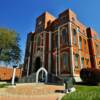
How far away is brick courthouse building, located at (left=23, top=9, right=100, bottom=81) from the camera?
24.8 metres

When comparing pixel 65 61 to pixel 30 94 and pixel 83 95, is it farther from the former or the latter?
pixel 83 95

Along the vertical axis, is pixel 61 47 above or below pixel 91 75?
above

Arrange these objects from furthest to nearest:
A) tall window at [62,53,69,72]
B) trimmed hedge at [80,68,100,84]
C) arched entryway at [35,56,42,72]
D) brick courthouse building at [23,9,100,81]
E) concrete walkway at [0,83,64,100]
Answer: arched entryway at [35,56,42,72] → brick courthouse building at [23,9,100,81] → tall window at [62,53,69,72] → trimmed hedge at [80,68,100,84] → concrete walkway at [0,83,64,100]

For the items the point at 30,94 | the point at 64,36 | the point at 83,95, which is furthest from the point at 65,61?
the point at 83,95

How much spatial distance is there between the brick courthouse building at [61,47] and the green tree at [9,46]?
9.01 feet

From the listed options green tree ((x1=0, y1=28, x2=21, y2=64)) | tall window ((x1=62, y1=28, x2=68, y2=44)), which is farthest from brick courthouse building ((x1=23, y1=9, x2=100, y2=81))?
green tree ((x1=0, y1=28, x2=21, y2=64))

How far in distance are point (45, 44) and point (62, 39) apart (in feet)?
15.7

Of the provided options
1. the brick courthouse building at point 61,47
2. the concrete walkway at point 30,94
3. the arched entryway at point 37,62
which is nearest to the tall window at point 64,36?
the brick courthouse building at point 61,47

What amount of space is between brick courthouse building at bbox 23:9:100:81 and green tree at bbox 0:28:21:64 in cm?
275

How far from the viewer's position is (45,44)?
30312 mm

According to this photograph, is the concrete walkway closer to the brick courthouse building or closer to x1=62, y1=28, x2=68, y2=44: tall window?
the brick courthouse building

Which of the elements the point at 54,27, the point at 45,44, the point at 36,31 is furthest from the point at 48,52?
the point at 36,31

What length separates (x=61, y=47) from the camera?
26469 millimetres

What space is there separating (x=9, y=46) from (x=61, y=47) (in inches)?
519
